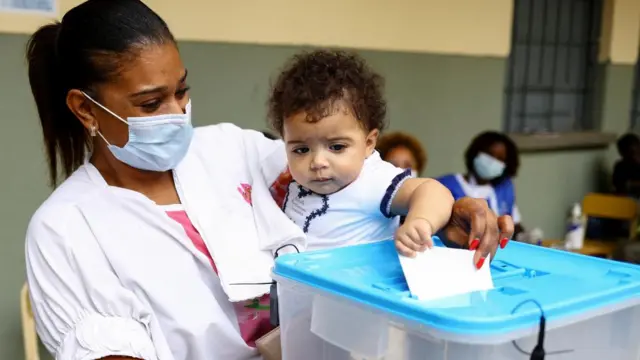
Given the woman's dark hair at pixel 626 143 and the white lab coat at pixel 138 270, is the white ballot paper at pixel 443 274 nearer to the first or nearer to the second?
the white lab coat at pixel 138 270

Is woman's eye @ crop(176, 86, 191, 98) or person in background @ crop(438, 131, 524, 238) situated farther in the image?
person in background @ crop(438, 131, 524, 238)

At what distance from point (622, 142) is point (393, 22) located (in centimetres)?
239

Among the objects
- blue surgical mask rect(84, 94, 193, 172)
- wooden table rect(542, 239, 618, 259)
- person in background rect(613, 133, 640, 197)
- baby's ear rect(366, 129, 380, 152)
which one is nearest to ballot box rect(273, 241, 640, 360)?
baby's ear rect(366, 129, 380, 152)

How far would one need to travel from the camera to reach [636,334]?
944 millimetres

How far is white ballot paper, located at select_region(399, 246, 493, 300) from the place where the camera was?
0.85 metres

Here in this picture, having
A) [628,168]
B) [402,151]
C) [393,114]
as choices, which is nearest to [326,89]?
[402,151]

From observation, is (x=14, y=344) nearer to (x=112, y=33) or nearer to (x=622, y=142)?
(x=112, y=33)

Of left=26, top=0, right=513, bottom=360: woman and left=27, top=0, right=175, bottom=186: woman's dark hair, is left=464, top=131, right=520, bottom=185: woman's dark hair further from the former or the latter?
left=27, top=0, right=175, bottom=186: woman's dark hair

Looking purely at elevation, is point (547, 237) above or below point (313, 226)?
below

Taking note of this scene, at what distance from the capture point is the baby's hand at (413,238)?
938 millimetres

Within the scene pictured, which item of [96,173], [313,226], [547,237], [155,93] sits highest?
[155,93]

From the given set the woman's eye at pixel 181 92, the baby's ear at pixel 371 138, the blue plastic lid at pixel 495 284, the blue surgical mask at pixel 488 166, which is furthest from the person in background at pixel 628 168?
the woman's eye at pixel 181 92

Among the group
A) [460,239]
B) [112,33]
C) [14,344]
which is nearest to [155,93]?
[112,33]

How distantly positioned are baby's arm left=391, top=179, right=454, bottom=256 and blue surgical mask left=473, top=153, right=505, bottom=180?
8.19ft
